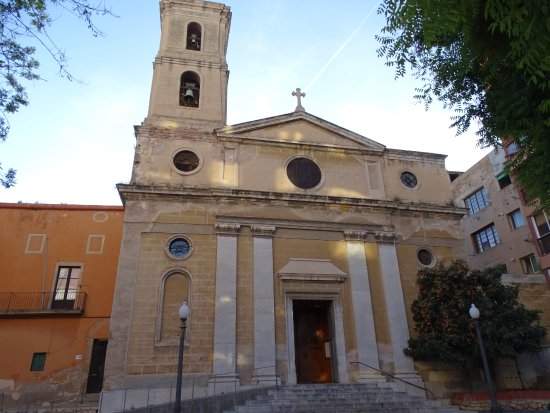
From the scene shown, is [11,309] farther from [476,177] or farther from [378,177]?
[476,177]

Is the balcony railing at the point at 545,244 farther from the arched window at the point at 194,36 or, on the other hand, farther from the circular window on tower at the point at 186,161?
the arched window at the point at 194,36

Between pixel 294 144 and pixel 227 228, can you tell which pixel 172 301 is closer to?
pixel 227 228

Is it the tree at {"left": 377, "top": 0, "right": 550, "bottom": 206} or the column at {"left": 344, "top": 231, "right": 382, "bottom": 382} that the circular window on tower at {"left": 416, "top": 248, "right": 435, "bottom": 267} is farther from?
the tree at {"left": 377, "top": 0, "right": 550, "bottom": 206}

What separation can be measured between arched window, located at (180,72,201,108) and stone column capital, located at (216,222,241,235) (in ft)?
21.2

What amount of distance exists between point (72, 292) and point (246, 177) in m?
8.39

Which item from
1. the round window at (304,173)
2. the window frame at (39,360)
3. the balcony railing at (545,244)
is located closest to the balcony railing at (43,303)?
the window frame at (39,360)

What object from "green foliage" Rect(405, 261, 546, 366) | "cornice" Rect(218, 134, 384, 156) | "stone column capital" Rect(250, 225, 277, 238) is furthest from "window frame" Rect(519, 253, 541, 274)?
"stone column capital" Rect(250, 225, 277, 238)

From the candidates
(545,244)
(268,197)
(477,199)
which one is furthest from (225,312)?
(477,199)

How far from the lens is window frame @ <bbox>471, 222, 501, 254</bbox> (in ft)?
79.9

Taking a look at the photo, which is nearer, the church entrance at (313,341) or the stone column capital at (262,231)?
the church entrance at (313,341)

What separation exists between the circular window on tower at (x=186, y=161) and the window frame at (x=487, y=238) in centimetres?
1788

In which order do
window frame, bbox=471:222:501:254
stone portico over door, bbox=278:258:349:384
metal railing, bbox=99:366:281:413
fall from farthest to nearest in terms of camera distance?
window frame, bbox=471:222:501:254
stone portico over door, bbox=278:258:349:384
metal railing, bbox=99:366:281:413

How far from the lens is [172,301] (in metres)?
14.0

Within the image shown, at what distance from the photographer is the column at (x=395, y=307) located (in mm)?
14672
